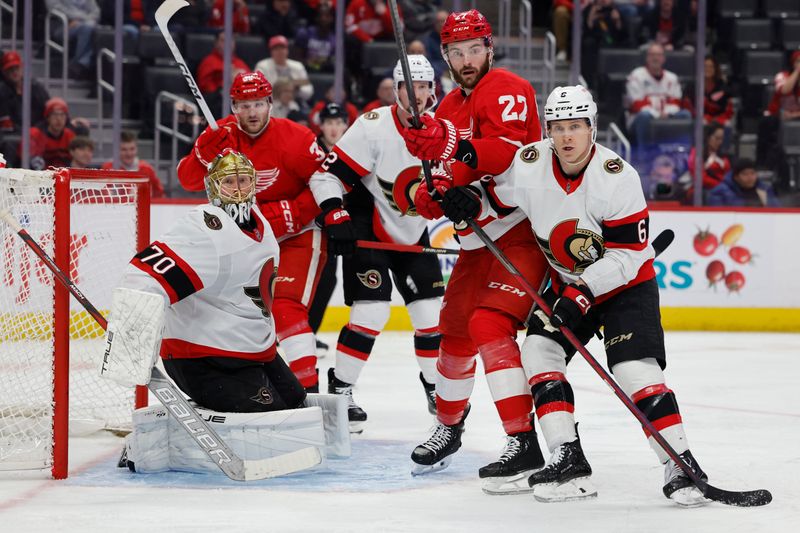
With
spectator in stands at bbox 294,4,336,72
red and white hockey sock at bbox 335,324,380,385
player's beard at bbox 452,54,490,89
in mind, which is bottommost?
red and white hockey sock at bbox 335,324,380,385

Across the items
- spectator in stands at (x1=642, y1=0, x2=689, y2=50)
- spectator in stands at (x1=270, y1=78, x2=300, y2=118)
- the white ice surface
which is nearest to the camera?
the white ice surface

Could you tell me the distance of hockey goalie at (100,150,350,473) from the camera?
319 centimetres

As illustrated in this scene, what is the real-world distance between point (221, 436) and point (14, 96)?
411 cm

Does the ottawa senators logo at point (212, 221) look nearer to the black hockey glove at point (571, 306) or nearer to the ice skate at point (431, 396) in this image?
the black hockey glove at point (571, 306)

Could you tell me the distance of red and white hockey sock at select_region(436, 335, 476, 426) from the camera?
3449mm

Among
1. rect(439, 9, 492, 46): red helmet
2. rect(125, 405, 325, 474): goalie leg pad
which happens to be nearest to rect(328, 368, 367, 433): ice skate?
rect(125, 405, 325, 474): goalie leg pad

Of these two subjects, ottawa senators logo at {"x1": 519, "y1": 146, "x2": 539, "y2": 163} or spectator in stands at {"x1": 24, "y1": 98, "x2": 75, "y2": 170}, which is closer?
ottawa senators logo at {"x1": 519, "y1": 146, "x2": 539, "y2": 163}

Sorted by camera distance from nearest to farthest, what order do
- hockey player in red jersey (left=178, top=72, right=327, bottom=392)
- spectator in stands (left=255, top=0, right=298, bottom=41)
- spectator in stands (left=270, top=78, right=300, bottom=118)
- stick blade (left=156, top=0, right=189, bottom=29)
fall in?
stick blade (left=156, top=0, right=189, bottom=29), hockey player in red jersey (left=178, top=72, right=327, bottom=392), spectator in stands (left=270, top=78, right=300, bottom=118), spectator in stands (left=255, top=0, right=298, bottom=41)

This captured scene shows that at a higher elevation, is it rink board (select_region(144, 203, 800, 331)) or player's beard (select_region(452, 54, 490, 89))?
player's beard (select_region(452, 54, 490, 89))

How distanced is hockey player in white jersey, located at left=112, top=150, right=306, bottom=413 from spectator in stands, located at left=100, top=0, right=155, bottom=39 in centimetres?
426

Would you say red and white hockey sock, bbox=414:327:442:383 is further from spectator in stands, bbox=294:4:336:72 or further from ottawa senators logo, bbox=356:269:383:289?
spectator in stands, bbox=294:4:336:72

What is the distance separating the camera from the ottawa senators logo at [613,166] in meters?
3.08

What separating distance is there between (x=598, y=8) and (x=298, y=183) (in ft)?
14.7

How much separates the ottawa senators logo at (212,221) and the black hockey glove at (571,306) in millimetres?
834
